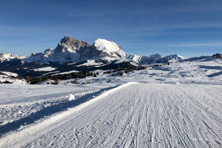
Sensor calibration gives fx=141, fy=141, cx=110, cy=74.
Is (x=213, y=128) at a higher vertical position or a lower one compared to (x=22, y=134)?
lower

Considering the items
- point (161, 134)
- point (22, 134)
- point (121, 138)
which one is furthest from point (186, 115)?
point (22, 134)

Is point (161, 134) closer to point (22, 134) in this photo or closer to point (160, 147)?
point (160, 147)

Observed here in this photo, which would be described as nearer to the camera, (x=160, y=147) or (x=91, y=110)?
(x=160, y=147)

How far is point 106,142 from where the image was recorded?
4.73 metres

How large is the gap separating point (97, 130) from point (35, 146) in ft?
7.14

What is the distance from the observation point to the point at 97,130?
18.4 ft

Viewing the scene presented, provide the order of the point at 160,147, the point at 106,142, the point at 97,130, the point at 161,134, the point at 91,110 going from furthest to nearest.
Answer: the point at 91,110, the point at 97,130, the point at 161,134, the point at 106,142, the point at 160,147

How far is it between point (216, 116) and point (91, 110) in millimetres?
6472

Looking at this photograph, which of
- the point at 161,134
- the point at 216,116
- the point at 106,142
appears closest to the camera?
the point at 106,142

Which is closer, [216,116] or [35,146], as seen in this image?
[35,146]

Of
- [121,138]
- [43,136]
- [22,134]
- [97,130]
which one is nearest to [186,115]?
[121,138]

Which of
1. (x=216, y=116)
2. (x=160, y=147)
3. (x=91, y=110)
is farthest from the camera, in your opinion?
(x=91, y=110)

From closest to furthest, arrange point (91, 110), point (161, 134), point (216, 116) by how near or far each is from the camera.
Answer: point (161, 134), point (216, 116), point (91, 110)

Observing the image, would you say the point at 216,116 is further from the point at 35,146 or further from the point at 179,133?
the point at 35,146
